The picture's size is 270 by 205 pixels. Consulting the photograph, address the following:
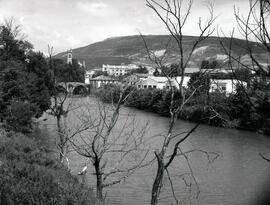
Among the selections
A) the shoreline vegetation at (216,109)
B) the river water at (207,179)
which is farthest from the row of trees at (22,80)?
the shoreline vegetation at (216,109)

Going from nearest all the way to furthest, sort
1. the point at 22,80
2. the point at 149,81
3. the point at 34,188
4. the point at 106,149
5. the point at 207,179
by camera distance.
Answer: the point at 34,188 < the point at 106,149 < the point at 207,179 < the point at 22,80 < the point at 149,81

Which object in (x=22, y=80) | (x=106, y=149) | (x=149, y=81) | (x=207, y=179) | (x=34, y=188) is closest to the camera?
(x=34, y=188)

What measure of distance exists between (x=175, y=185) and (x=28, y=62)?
22596mm

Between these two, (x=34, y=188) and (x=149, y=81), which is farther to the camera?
(x=149, y=81)

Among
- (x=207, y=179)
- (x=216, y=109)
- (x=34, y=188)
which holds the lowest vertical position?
(x=207, y=179)

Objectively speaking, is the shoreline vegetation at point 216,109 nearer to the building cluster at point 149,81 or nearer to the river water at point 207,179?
the building cluster at point 149,81

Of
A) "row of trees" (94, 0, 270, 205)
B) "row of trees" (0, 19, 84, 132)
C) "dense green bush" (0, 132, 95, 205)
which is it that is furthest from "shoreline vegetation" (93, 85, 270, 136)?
"dense green bush" (0, 132, 95, 205)

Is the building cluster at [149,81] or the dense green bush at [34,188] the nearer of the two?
the dense green bush at [34,188]

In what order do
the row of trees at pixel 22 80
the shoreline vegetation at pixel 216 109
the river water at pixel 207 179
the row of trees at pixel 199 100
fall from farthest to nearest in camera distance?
the shoreline vegetation at pixel 216 109 < the row of trees at pixel 22 80 < the river water at pixel 207 179 < the row of trees at pixel 199 100

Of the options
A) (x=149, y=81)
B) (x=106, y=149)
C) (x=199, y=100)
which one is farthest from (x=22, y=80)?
(x=149, y=81)

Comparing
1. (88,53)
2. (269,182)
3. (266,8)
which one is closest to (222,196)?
(269,182)

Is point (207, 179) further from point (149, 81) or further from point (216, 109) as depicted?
point (149, 81)

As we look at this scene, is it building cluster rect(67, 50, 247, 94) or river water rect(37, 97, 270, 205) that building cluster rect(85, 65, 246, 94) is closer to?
building cluster rect(67, 50, 247, 94)

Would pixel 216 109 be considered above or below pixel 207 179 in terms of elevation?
above
